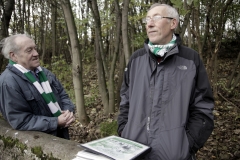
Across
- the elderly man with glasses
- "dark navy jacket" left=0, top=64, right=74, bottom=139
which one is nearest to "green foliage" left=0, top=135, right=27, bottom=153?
"dark navy jacket" left=0, top=64, right=74, bottom=139

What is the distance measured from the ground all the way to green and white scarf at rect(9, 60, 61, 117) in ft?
7.26

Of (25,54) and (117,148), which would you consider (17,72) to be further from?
(117,148)

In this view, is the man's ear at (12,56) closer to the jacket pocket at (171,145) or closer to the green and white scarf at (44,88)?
the green and white scarf at (44,88)

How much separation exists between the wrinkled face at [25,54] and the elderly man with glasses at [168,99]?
4.22 feet

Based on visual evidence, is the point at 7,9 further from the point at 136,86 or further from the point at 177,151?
the point at 177,151

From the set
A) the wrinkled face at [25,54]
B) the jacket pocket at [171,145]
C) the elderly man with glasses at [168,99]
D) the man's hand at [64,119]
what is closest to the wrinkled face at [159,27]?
the elderly man with glasses at [168,99]

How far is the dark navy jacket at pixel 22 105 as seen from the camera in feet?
7.45

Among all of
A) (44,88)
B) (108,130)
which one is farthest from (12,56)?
(108,130)

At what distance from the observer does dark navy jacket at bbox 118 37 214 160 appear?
1806 millimetres

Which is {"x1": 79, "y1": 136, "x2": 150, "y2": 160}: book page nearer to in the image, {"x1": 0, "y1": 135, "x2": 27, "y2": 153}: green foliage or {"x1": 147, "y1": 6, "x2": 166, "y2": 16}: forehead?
{"x1": 0, "y1": 135, "x2": 27, "y2": 153}: green foliage

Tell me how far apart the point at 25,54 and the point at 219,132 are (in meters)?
3.99

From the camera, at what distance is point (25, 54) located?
2.53 meters

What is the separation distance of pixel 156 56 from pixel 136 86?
34 cm

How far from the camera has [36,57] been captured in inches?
104
